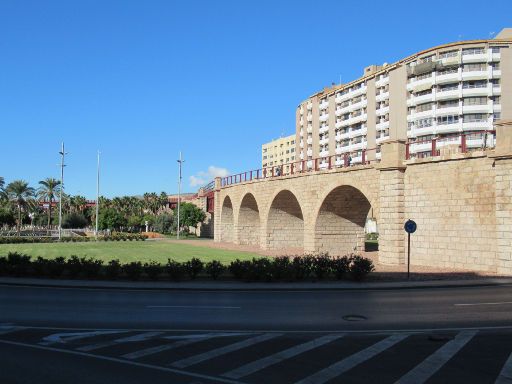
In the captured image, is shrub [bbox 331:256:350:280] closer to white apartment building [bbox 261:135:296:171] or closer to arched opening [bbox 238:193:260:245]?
arched opening [bbox 238:193:260:245]

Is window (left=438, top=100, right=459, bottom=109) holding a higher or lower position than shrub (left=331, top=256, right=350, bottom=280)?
higher

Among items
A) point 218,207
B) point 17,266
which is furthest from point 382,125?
point 17,266

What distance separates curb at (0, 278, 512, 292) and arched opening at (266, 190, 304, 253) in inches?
1030

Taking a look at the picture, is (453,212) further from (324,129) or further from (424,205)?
(324,129)

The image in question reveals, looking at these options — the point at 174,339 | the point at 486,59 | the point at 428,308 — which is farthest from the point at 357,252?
the point at 486,59

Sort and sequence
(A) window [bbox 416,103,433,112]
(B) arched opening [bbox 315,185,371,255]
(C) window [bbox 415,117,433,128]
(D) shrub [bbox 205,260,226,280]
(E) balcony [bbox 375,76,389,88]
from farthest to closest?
(E) balcony [bbox 375,76,389,88]
(A) window [bbox 416,103,433,112]
(C) window [bbox 415,117,433,128]
(B) arched opening [bbox 315,185,371,255]
(D) shrub [bbox 205,260,226,280]

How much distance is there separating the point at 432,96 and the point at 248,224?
41516mm

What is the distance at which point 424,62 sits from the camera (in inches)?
3191

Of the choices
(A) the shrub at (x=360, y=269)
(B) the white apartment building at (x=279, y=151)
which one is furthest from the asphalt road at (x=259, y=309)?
(B) the white apartment building at (x=279, y=151)

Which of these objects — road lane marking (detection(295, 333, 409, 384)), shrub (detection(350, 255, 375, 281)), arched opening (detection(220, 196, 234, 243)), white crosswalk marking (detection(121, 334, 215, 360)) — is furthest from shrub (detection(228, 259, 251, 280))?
arched opening (detection(220, 196, 234, 243))

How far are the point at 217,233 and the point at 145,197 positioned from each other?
60430 mm

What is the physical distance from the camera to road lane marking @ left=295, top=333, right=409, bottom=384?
23.7 feet

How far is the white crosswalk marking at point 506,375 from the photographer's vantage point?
7121mm

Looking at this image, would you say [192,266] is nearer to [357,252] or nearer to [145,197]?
[357,252]
